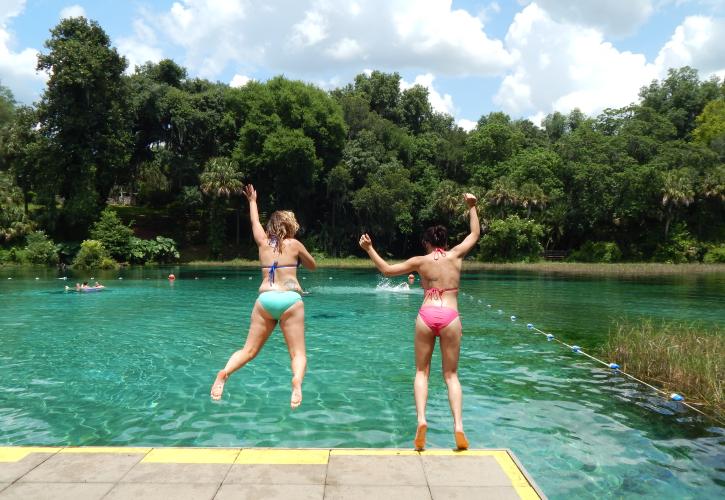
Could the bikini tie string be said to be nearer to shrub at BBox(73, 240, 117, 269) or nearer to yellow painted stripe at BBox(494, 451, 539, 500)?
yellow painted stripe at BBox(494, 451, 539, 500)

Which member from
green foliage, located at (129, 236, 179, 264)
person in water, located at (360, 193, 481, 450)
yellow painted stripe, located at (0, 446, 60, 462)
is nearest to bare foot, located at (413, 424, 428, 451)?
person in water, located at (360, 193, 481, 450)

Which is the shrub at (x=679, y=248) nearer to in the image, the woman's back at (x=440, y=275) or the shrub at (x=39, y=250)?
the shrub at (x=39, y=250)

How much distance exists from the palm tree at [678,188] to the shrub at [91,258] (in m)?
51.1

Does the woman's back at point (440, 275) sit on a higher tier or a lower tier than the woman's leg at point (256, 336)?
higher

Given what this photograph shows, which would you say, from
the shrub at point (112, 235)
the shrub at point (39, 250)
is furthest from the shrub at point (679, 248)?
the shrub at point (39, 250)

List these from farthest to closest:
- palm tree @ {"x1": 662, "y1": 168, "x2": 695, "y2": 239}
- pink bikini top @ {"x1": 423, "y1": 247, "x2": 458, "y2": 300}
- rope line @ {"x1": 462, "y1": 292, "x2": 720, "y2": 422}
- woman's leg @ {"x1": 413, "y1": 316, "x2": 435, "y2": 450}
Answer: palm tree @ {"x1": 662, "y1": 168, "x2": 695, "y2": 239} → rope line @ {"x1": 462, "y1": 292, "x2": 720, "y2": 422} → pink bikini top @ {"x1": 423, "y1": 247, "x2": 458, "y2": 300} → woman's leg @ {"x1": 413, "y1": 316, "x2": 435, "y2": 450}

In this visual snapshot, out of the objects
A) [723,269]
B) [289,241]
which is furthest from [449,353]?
[723,269]

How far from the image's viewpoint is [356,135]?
63.7 m

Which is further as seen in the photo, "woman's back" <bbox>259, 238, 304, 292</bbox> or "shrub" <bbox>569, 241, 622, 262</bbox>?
"shrub" <bbox>569, 241, 622, 262</bbox>

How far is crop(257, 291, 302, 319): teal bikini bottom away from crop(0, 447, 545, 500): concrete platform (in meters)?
1.37

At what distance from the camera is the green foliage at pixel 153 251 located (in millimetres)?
50906

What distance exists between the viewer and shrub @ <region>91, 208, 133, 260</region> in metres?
49.6

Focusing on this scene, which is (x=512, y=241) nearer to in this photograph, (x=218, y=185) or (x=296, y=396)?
(x=218, y=185)

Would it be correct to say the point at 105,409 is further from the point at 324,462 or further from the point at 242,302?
the point at 242,302
